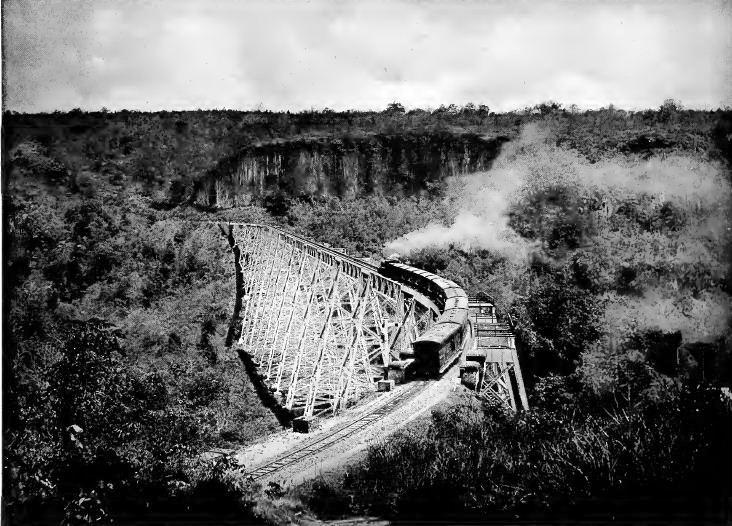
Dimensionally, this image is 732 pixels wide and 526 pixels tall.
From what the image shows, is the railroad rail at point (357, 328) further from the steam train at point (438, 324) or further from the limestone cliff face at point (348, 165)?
the limestone cliff face at point (348, 165)

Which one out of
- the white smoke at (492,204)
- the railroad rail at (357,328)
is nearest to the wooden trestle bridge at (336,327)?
the railroad rail at (357,328)

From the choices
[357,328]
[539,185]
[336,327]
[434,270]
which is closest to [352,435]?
[357,328]

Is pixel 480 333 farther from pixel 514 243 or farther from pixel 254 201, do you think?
pixel 254 201

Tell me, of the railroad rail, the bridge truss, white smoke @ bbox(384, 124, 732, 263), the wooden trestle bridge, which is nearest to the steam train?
the railroad rail

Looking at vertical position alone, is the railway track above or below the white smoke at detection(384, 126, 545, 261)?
below

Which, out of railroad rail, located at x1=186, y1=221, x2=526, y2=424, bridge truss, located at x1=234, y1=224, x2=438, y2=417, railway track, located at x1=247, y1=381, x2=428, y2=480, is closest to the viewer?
railway track, located at x1=247, y1=381, x2=428, y2=480

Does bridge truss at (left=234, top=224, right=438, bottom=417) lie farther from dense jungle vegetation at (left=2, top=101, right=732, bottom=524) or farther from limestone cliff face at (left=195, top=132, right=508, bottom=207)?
limestone cliff face at (left=195, top=132, right=508, bottom=207)

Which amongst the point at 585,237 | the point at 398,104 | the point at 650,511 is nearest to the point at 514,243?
the point at 585,237
